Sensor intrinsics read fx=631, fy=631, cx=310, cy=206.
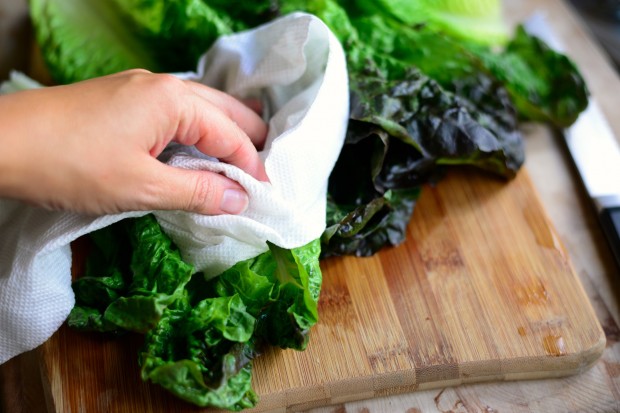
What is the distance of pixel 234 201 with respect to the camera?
41.0 inches

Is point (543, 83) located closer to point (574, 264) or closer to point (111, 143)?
point (574, 264)

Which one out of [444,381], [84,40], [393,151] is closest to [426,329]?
[444,381]

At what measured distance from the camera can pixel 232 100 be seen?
1189 millimetres

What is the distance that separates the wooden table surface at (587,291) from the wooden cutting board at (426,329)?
0.09 ft

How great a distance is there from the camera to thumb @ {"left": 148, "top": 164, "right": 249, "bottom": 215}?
3.13ft

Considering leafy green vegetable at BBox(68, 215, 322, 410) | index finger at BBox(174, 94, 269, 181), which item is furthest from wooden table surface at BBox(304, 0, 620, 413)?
index finger at BBox(174, 94, 269, 181)

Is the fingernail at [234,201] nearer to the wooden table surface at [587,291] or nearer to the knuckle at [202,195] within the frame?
the knuckle at [202,195]

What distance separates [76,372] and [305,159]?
0.53 m

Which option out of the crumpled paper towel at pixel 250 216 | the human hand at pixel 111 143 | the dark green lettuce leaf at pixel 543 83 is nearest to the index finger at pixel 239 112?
the crumpled paper towel at pixel 250 216

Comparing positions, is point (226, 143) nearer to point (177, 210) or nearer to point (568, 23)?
point (177, 210)

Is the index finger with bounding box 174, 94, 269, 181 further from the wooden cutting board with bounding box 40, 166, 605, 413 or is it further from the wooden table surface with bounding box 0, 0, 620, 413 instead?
the wooden table surface with bounding box 0, 0, 620, 413

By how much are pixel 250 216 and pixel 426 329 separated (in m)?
0.38

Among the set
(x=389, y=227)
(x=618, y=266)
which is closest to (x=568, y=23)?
(x=618, y=266)

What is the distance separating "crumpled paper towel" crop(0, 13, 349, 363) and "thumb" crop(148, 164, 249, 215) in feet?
0.05
